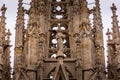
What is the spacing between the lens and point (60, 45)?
20422 mm

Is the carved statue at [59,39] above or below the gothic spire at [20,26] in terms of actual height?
below

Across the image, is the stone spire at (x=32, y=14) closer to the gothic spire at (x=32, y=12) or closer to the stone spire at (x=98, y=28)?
the gothic spire at (x=32, y=12)

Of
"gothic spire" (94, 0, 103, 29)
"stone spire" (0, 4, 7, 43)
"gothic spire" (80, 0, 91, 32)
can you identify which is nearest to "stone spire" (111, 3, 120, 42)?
"gothic spire" (94, 0, 103, 29)

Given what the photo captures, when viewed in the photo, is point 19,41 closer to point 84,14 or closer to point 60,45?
point 60,45

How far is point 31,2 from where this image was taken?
2328cm

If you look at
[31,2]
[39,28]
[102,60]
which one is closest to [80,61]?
[102,60]

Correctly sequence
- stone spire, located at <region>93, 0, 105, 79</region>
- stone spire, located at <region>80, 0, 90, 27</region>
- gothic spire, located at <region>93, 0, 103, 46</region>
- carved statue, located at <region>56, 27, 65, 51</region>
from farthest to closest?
stone spire, located at <region>80, 0, 90, 27</region>
gothic spire, located at <region>93, 0, 103, 46</region>
stone spire, located at <region>93, 0, 105, 79</region>
carved statue, located at <region>56, 27, 65, 51</region>

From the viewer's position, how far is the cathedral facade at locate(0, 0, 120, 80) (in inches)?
803

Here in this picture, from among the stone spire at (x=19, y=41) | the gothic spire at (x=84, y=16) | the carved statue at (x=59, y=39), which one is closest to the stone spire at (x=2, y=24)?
the stone spire at (x=19, y=41)

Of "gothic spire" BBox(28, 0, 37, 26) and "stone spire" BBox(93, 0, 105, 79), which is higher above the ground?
"gothic spire" BBox(28, 0, 37, 26)

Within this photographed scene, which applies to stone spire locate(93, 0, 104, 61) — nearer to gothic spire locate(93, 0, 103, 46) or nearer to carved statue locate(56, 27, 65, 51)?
gothic spire locate(93, 0, 103, 46)

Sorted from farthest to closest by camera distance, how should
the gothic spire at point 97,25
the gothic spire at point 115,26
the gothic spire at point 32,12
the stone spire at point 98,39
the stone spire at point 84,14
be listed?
the gothic spire at point 32,12, the stone spire at point 84,14, the gothic spire at point 97,25, the gothic spire at point 115,26, the stone spire at point 98,39

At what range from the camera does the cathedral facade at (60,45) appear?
20391mm

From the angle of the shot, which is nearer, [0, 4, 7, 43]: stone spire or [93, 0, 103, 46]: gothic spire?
[0, 4, 7, 43]: stone spire
